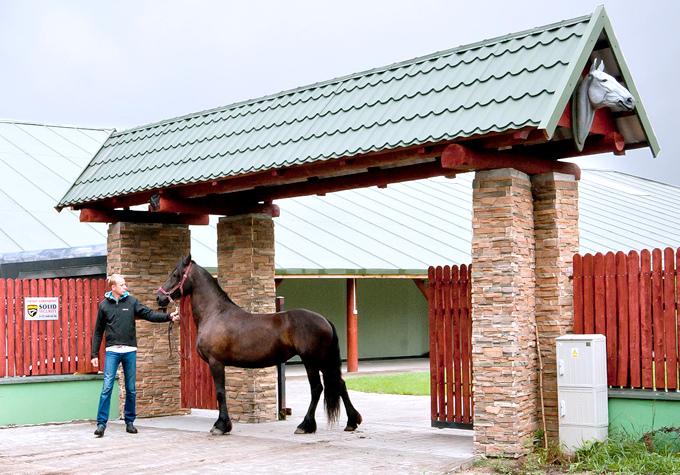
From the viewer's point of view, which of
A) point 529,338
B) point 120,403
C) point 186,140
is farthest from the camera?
point 120,403

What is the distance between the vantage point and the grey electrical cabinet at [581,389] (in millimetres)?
9664

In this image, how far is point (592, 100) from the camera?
9.55m

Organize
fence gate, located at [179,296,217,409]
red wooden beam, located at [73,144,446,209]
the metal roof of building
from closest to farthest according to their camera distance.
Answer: red wooden beam, located at [73,144,446,209] → fence gate, located at [179,296,217,409] → the metal roof of building

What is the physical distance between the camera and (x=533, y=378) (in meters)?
10.2

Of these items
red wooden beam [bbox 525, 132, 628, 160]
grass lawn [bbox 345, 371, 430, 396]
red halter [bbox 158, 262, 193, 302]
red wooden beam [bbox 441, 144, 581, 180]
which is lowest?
grass lawn [bbox 345, 371, 430, 396]

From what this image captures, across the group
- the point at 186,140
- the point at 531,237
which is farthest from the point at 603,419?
the point at 186,140

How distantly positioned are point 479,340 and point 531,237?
4.19 feet

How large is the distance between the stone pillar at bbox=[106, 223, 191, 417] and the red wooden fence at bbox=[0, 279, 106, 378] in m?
0.53

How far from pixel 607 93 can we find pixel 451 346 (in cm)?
394

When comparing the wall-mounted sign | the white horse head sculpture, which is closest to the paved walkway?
the wall-mounted sign

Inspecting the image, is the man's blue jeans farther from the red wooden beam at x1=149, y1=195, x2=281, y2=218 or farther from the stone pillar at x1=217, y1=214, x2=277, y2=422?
the red wooden beam at x1=149, y1=195, x2=281, y2=218

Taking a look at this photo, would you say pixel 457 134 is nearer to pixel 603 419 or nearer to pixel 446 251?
pixel 603 419

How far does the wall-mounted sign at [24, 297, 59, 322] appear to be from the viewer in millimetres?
13541

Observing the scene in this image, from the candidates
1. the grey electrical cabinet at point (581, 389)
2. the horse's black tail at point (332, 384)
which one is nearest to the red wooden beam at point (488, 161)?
the grey electrical cabinet at point (581, 389)
